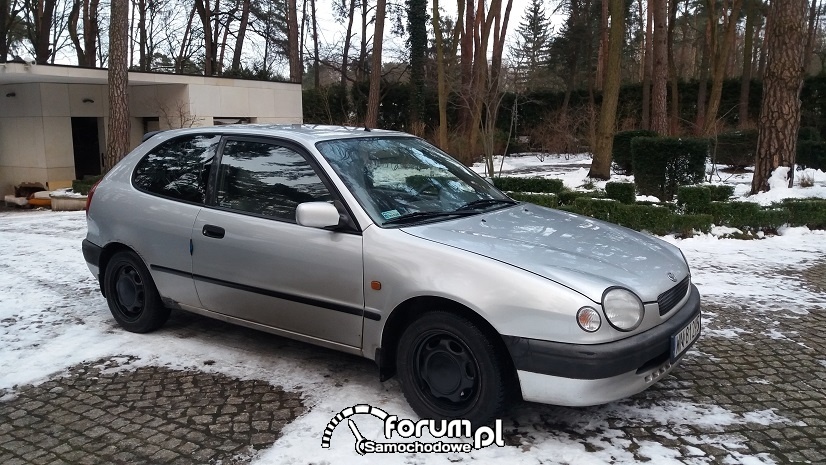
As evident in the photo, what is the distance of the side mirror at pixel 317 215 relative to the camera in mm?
3785

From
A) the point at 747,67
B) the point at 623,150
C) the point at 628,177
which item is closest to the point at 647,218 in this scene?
the point at 628,177

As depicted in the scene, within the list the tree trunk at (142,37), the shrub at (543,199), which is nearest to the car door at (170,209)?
the shrub at (543,199)

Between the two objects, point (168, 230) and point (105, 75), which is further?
point (105, 75)

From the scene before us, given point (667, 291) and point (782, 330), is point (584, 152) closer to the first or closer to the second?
point (782, 330)

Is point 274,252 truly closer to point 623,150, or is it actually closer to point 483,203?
point 483,203

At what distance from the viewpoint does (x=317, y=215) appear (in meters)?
3.79

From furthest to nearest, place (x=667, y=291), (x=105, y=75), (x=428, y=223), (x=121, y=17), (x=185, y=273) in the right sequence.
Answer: (x=105, y=75)
(x=121, y=17)
(x=185, y=273)
(x=428, y=223)
(x=667, y=291)

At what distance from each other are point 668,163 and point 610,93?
507 centimetres

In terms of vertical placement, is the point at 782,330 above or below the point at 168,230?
below

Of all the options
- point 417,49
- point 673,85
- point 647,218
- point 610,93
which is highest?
point 417,49

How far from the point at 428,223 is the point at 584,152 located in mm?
25624

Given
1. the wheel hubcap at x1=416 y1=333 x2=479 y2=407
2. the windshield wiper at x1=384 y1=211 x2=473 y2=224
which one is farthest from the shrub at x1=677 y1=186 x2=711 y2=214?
the wheel hubcap at x1=416 y1=333 x2=479 y2=407

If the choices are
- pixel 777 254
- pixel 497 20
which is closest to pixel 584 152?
pixel 497 20

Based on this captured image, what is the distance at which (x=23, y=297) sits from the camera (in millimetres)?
6473
